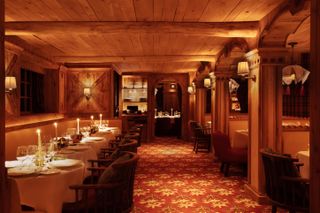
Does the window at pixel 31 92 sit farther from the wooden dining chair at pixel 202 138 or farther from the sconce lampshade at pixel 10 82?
the wooden dining chair at pixel 202 138

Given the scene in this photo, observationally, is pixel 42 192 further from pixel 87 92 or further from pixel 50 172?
pixel 87 92

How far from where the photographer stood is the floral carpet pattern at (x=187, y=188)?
14.1ft

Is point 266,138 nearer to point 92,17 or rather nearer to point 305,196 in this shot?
point 305,196

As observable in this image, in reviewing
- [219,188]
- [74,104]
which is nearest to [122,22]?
[219,188]

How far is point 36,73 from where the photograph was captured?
8328 millimetres

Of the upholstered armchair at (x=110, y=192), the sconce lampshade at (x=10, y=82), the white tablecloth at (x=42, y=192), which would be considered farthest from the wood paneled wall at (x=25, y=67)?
the upholstered armchair at (x=110, y=192)

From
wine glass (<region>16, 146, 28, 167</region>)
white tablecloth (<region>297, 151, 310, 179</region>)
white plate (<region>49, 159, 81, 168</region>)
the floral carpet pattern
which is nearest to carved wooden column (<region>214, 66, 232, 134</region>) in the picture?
the floral carpet pattern

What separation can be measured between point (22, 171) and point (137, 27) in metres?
2.64

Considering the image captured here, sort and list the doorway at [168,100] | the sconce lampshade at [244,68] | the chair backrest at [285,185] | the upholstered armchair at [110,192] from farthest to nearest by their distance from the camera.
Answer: the doorway at [168,100], the sconce lampshade at [244,68], the chair backrest at [285,185], the upholstered armchair at [110,192]

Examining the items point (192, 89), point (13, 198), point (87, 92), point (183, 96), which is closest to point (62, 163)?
point (13, 198)

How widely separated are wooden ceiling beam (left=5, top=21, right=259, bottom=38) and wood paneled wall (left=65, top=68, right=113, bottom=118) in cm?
517

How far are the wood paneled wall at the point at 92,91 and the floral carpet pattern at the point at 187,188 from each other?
2.79m

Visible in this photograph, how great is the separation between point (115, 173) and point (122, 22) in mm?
2606

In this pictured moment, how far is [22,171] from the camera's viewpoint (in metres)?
2.95
